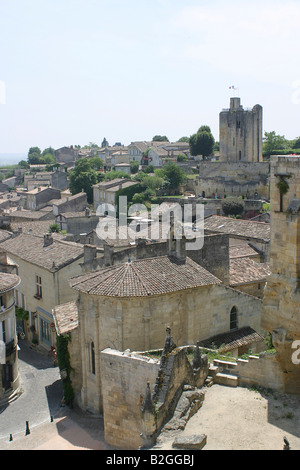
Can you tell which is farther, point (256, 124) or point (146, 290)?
point (256, 124)

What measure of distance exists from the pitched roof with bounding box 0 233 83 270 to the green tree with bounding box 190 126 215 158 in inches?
2639

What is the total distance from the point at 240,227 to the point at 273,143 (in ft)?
200

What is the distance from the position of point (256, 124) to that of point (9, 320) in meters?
64.8

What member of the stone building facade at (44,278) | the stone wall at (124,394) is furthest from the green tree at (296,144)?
the stone wall at (124,394)

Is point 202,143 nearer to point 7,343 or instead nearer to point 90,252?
point 90,252

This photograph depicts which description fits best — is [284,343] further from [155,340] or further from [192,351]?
[155,340]

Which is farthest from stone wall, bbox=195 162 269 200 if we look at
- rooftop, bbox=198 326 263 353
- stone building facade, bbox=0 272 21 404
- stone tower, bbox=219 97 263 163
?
stone building facade, bbox=0 272 21 404

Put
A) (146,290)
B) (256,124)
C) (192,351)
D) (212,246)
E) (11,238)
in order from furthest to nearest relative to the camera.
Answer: (256,124), (11,238), (212,246), (146,290), (192,351)

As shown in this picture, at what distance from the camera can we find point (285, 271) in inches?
600

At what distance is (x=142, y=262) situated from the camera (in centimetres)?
2180

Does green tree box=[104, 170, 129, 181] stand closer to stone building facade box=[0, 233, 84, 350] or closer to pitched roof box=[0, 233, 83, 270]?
pitched roof box=[0, 233, 83, 270]

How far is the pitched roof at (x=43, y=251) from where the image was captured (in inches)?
1227
